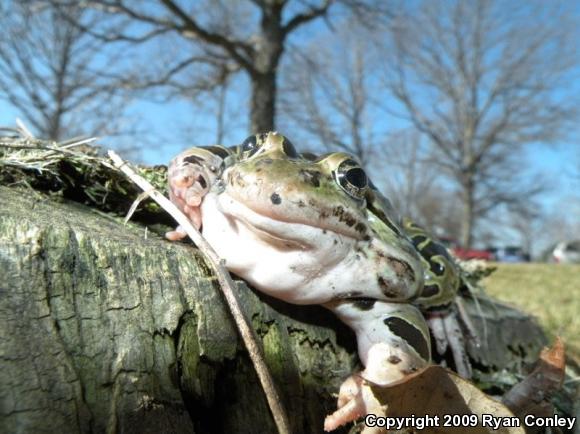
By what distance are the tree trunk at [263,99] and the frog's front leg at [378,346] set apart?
22.4 ft

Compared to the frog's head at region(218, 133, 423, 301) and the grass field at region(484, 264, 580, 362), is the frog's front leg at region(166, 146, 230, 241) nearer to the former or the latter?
the frog's head at region(218, 133, 423, 301)

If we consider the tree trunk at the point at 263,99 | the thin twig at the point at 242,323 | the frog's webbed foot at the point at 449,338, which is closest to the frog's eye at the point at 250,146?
the thin twig at the point at 242,323

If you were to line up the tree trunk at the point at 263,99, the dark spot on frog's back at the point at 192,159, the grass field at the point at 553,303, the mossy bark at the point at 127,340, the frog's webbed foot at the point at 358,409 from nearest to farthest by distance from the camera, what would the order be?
the mossy bark at the point at 127,340 < the frog's webbed foot at the point at 358,409 < the dark spot on frog's back at the point at 192,159 < the grass field at the point at 553,303 < the tree trunk at the point at 263,99

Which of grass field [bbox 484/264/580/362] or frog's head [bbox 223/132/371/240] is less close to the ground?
frog's head [bbox 223/132/371/240]

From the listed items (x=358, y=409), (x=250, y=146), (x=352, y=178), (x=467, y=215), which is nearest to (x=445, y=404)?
(x=358, y=409)

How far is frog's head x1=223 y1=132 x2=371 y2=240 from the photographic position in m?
0.93

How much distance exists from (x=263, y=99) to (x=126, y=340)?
7.44m

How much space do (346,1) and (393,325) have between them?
909 centimetres

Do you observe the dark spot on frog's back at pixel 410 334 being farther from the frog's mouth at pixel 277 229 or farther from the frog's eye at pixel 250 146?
the frog's eye at pixel 250 146

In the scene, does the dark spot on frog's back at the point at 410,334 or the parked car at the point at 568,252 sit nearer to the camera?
the dark spot on frog's back at the point at 410,334

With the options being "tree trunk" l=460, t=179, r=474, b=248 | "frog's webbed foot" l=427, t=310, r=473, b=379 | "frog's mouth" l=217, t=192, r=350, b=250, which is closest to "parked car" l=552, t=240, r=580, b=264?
"tree trunk" l=460, t=179, r=474, b=248

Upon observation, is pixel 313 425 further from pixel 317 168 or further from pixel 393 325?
pixel 317 168

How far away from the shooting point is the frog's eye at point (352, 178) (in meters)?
1.03

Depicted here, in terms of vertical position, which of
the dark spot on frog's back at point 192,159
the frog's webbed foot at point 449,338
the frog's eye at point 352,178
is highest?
the dark spot on frog's back at point 192,159
